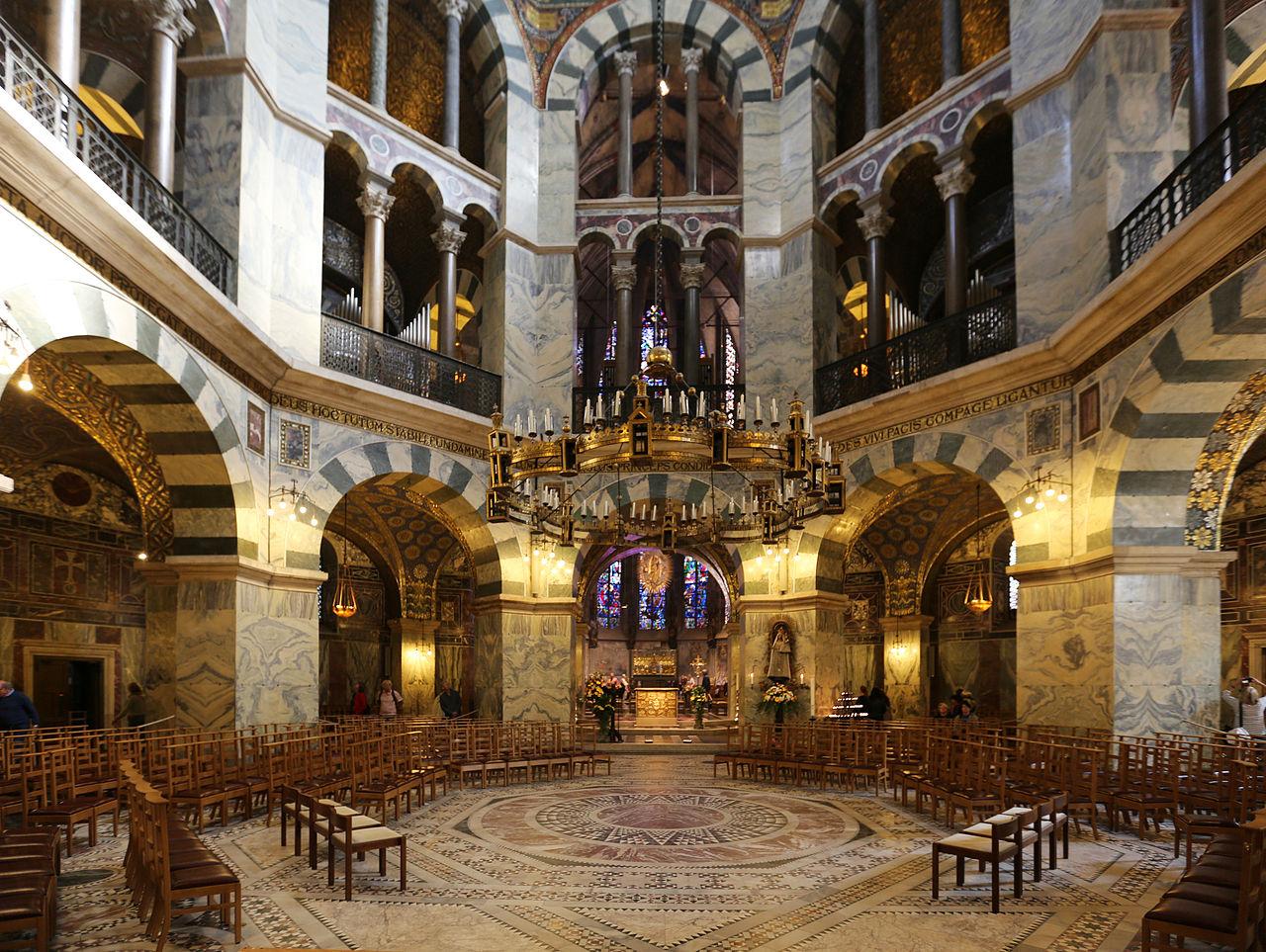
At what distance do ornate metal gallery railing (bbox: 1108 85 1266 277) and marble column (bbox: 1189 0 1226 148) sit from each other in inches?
27.3

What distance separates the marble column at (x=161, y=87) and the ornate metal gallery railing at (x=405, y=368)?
10.2 ft

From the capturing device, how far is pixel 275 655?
11773mm

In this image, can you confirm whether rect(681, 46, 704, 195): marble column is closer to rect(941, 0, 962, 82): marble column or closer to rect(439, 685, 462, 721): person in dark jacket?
rect(941, 0, 962, 82): marble column

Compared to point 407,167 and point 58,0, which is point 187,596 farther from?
point 407,167

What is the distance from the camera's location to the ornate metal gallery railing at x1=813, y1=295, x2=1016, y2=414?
12.9 meters

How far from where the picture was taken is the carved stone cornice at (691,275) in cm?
1705

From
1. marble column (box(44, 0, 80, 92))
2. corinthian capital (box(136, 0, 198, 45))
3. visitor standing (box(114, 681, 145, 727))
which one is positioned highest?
corinthian capital (box(136, 0, 198, 45))

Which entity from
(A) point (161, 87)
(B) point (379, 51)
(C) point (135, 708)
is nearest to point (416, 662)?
(C) point (135, 708)

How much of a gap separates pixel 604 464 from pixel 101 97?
8686mm

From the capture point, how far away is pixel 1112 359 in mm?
10461

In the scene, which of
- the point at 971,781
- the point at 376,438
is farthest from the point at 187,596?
the point at 971,781

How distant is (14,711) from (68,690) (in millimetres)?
5081

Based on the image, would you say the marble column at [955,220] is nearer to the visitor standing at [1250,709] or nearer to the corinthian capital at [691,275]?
the corinthian capital at [691,275]

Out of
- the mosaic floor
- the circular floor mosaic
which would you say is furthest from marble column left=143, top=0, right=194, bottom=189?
the circular floor mosaic
